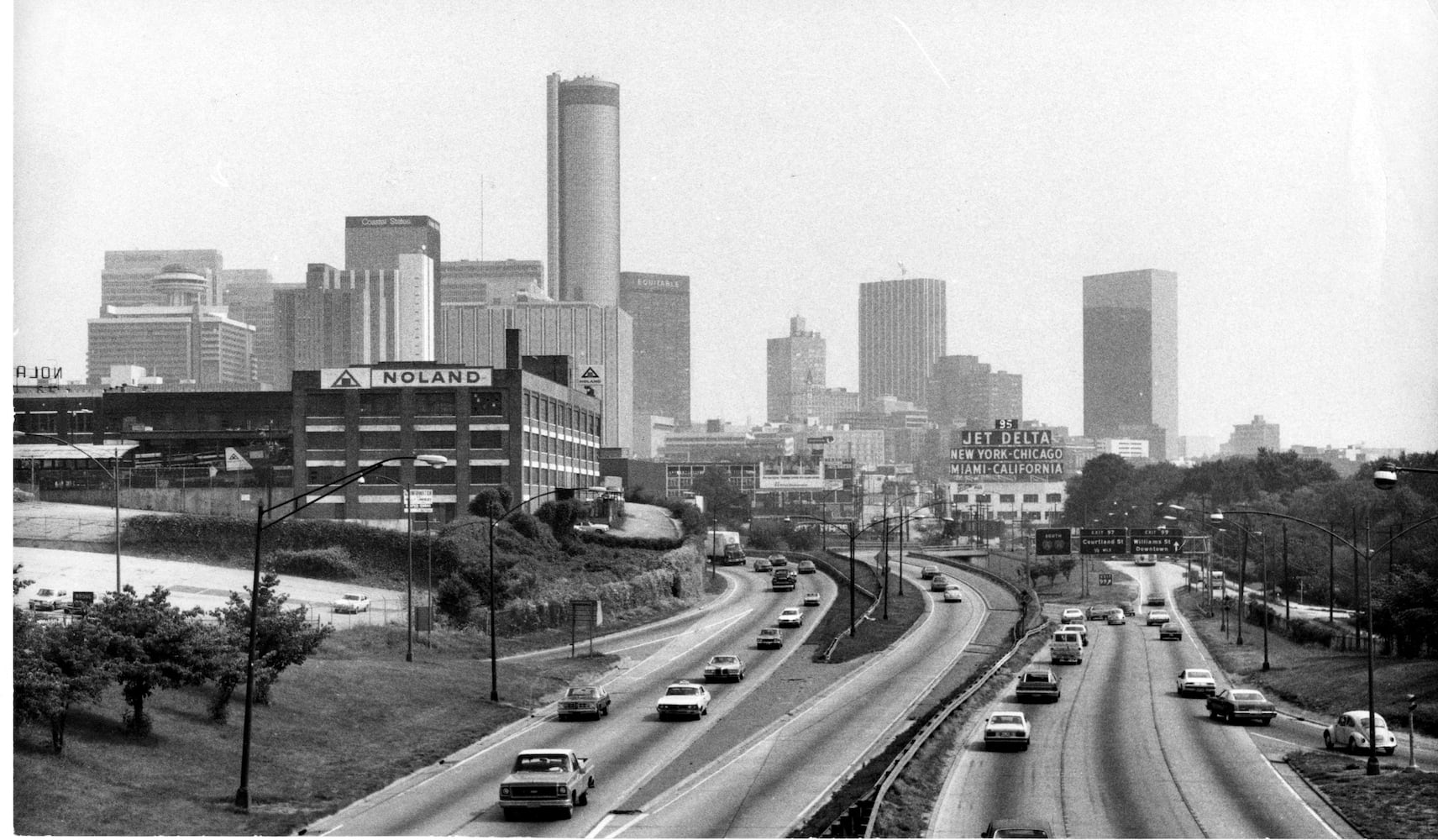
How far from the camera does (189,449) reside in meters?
167

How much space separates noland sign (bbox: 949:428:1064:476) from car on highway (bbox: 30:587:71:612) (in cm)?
9082

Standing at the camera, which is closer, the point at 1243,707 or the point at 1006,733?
the point at 1006,733

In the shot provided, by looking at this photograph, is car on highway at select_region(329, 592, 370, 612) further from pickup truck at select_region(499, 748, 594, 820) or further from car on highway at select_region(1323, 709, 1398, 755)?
car on highway at select_region(1323, 709, 1398, 755)

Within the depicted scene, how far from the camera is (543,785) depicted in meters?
42.9

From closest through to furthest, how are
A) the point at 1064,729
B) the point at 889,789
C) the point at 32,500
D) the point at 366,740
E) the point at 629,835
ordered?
the point at 629,835, the point at 889,789, the point at 366,740, the point at 1064,729, the point at 32,500

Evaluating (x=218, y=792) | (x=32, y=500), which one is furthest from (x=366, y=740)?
(x=32, y=500)

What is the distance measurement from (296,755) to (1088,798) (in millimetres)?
24919

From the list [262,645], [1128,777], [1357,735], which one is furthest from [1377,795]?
[262,645]

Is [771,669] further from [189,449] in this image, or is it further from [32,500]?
[189,449]

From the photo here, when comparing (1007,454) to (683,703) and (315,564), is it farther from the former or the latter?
(683,703)

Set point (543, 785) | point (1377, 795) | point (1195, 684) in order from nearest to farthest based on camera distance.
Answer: point (543, 785), point (1377, 795), point (1195, 684)

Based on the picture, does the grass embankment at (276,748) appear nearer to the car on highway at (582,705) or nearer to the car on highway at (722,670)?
the car on highway at (582,705)

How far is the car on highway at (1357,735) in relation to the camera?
5378 cm

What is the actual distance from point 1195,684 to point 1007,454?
3347 inches
